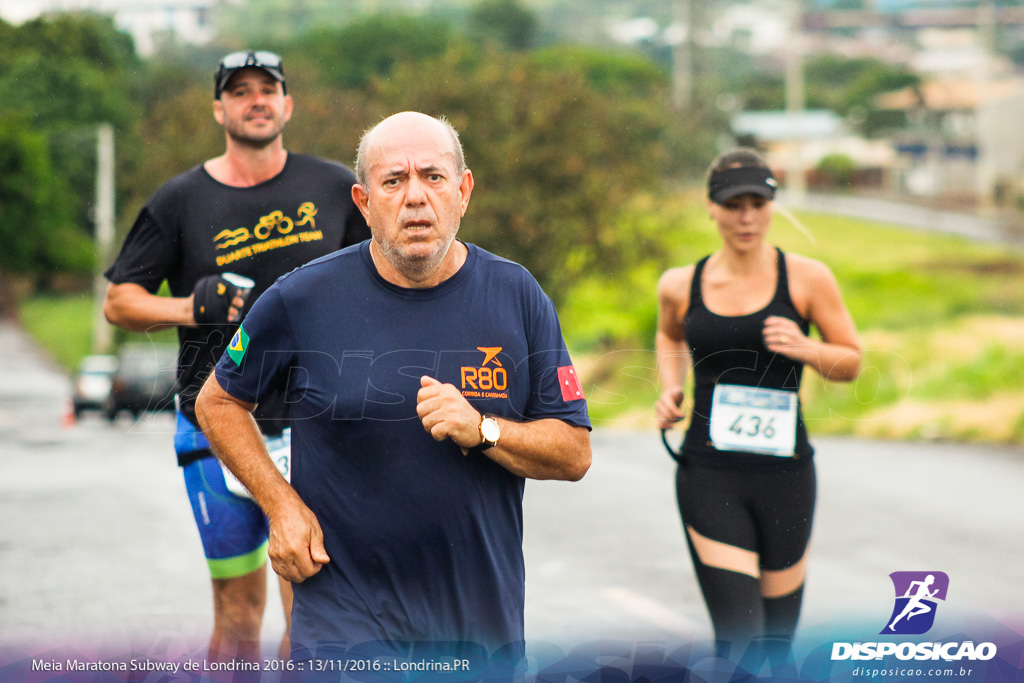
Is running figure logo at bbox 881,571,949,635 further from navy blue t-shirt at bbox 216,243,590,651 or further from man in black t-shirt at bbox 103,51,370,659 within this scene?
man in black t-shirt at bbox 103,51,370,659

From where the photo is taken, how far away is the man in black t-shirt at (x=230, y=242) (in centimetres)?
388

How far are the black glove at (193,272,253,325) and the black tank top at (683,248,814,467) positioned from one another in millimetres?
1525

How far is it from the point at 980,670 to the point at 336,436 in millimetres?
2088

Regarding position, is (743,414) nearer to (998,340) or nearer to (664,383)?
(664,383)

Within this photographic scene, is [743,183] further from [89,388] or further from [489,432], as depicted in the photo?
[89,388]

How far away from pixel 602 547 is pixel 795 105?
130 feet

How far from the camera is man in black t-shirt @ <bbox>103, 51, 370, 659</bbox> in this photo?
388 centimetres

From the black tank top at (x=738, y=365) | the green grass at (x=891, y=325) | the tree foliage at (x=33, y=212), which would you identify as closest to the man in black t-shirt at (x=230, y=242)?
the black tank top at (x=738, y=365)

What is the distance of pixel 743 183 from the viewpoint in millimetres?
4094

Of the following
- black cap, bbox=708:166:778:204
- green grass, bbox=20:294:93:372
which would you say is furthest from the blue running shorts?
green grass, bbox=20:294:93:372

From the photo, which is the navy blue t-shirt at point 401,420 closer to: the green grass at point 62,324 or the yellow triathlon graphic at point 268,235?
the yellow triathlon graphic at point 268,235

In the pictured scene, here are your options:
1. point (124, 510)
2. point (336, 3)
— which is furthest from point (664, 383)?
point (336, 3)

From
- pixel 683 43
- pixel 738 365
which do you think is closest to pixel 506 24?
pixel 683 43

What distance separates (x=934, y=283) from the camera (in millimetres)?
30922
